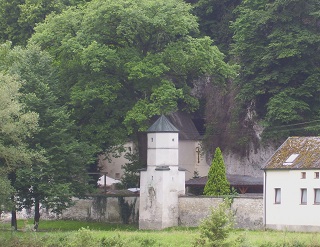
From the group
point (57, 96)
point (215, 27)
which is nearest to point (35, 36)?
point (57, 96)

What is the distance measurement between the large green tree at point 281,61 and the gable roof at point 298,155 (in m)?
7.90

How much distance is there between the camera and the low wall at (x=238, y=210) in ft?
194

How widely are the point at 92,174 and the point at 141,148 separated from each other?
477 centimetres

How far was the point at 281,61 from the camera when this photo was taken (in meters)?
70.3

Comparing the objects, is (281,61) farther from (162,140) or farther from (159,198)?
(159,198)

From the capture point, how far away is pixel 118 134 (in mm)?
66625

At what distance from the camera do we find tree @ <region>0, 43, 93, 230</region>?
6116 centimetres

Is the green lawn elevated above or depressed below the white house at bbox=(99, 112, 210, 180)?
below

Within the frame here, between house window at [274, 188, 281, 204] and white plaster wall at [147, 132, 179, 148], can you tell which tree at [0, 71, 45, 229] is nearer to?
white plaster wall at [147, 132, 179, 148]

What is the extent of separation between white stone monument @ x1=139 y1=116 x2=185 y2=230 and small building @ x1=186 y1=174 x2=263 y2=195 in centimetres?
778

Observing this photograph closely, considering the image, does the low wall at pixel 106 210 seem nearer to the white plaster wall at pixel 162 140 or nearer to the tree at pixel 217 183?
the white plaster wall at pixel 162 140

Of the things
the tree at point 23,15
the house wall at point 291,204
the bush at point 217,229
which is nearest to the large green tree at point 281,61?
the house wall at point 291,204

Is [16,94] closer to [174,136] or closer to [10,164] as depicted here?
[10,164]

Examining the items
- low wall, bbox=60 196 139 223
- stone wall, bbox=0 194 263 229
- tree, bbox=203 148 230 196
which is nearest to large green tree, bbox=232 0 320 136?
tree, bbox=203 148 230 196
